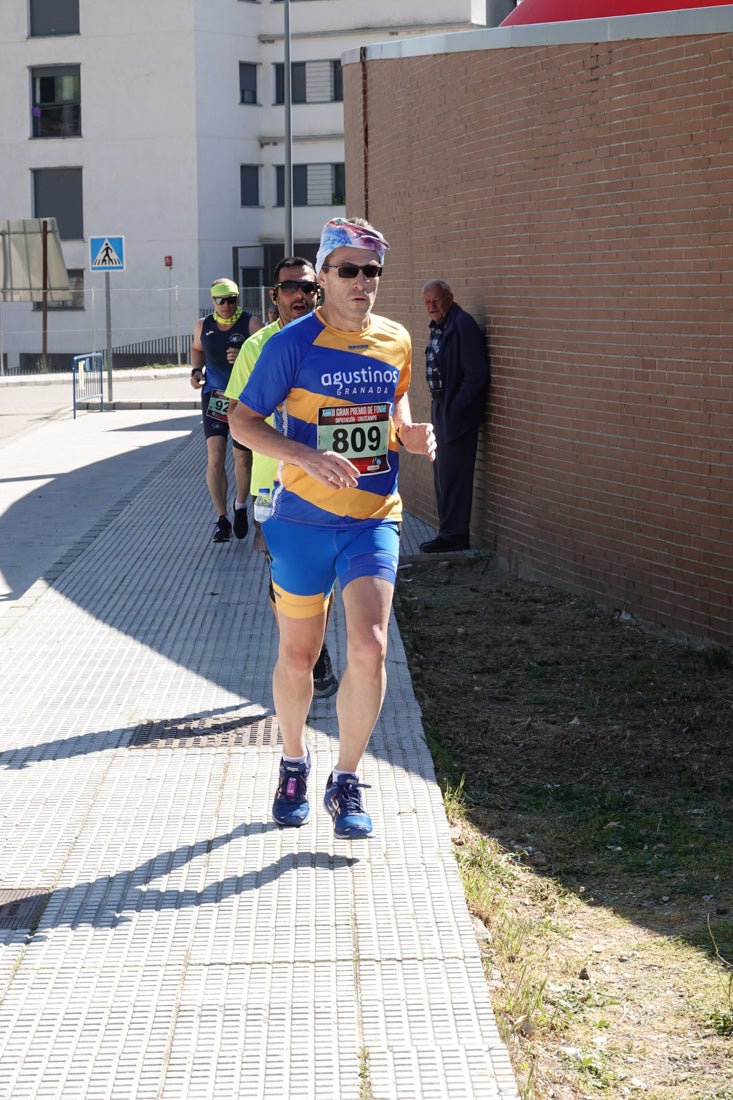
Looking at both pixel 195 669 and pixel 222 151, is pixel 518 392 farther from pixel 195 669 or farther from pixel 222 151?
pixel 222 151

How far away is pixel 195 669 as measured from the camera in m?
7.56

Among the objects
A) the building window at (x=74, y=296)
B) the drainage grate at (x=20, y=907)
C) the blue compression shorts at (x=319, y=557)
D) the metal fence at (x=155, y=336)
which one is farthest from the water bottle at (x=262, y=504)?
the building window at (x=74, y=296)

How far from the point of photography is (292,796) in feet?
17.1

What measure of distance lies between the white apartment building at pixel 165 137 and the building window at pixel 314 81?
46mm

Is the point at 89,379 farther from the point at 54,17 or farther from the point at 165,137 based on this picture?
the point at 54,17

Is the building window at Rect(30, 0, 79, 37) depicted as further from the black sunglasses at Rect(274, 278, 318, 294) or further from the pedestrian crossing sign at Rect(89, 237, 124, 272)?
the black sunglasses at Rect(274, 278, 318, 294)

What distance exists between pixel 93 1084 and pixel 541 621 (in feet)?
18.8

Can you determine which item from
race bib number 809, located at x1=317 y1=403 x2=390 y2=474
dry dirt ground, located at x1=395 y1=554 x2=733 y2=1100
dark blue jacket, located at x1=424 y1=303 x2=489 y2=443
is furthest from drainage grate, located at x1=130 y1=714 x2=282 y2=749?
dark blue jacket, located at x1=424 y1=303 x2=489 y2=443

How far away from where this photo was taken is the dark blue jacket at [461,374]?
35.3 feet

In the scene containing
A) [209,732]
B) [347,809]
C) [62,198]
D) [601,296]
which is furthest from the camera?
[62,198]

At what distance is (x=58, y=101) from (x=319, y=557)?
4519 centimetres

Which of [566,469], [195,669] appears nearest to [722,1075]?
[195,669]

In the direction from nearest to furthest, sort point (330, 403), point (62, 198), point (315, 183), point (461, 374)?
1. point (330, 403)
2. point (461, 374)
3. point (62, 198)
4. point (315, 183)

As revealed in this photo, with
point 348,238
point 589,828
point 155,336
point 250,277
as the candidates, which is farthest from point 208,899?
point 250,277
